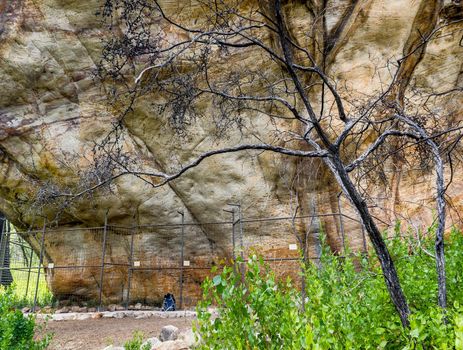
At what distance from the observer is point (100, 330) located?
712 cm

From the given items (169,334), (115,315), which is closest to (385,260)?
(169,334)

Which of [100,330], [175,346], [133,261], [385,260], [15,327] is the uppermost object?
[133,261]

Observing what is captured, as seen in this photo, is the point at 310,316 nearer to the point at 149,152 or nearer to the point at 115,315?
the point at 115,315

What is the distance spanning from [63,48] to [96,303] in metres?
7.05

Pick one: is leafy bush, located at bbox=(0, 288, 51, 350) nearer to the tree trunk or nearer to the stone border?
the tree trunk

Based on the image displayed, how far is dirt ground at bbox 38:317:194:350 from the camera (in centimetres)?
603

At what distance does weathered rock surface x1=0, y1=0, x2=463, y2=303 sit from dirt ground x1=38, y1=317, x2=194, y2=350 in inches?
106

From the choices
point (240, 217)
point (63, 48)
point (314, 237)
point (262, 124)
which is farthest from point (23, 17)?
point (314, 237)

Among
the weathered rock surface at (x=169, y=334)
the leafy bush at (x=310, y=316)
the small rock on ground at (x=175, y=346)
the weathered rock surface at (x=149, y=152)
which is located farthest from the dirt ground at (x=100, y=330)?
the leafy bush at (x=310, y=316)

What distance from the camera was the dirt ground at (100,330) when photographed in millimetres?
6027

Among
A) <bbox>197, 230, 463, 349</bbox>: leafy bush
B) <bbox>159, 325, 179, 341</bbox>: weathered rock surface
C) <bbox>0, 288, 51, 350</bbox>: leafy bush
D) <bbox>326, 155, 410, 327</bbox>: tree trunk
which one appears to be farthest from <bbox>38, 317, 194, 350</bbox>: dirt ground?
<bbox>326, 155, 410, 327</bbox>: tree trunk

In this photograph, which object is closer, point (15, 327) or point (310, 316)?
point (310, 316)

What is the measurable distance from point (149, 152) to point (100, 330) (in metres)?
4.89

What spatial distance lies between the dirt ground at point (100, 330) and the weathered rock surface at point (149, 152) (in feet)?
8.84
